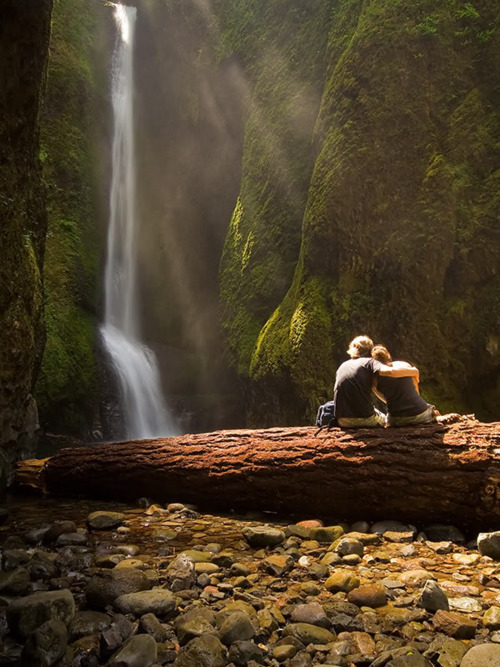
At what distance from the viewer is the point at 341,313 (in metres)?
9.38

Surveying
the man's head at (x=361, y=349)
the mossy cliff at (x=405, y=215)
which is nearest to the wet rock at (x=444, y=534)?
the man's head at (x=361, y=349)

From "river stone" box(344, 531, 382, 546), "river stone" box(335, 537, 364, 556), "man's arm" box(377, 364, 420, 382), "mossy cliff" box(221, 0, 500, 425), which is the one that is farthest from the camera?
"mossy cliff" box(221, 0, 500, 425)

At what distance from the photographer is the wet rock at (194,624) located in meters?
2.37

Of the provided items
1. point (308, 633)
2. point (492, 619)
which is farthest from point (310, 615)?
point (492, 619)

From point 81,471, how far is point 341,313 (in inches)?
231

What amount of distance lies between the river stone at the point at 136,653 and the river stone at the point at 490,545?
277 centimetres

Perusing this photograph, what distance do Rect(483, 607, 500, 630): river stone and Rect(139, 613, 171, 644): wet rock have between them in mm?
1768

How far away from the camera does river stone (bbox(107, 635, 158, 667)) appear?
2076 millimetres

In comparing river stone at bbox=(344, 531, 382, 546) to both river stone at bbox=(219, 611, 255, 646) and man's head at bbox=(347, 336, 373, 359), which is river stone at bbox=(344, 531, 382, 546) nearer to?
river stone at bbox=(219, 611, 255, 646)

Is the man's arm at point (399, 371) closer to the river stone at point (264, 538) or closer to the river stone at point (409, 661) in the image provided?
the river stone at point (264, 538)

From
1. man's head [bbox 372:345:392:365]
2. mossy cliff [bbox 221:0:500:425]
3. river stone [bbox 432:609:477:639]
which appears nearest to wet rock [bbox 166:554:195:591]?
river stone [bbox 432:609:477:639]

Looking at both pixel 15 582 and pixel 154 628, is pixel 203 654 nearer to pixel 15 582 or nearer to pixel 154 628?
pixel 154 628

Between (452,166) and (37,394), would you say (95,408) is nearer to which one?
(37,394)

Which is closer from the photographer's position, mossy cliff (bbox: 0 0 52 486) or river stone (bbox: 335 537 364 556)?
river stone (bbox: 335 537 364 556)
